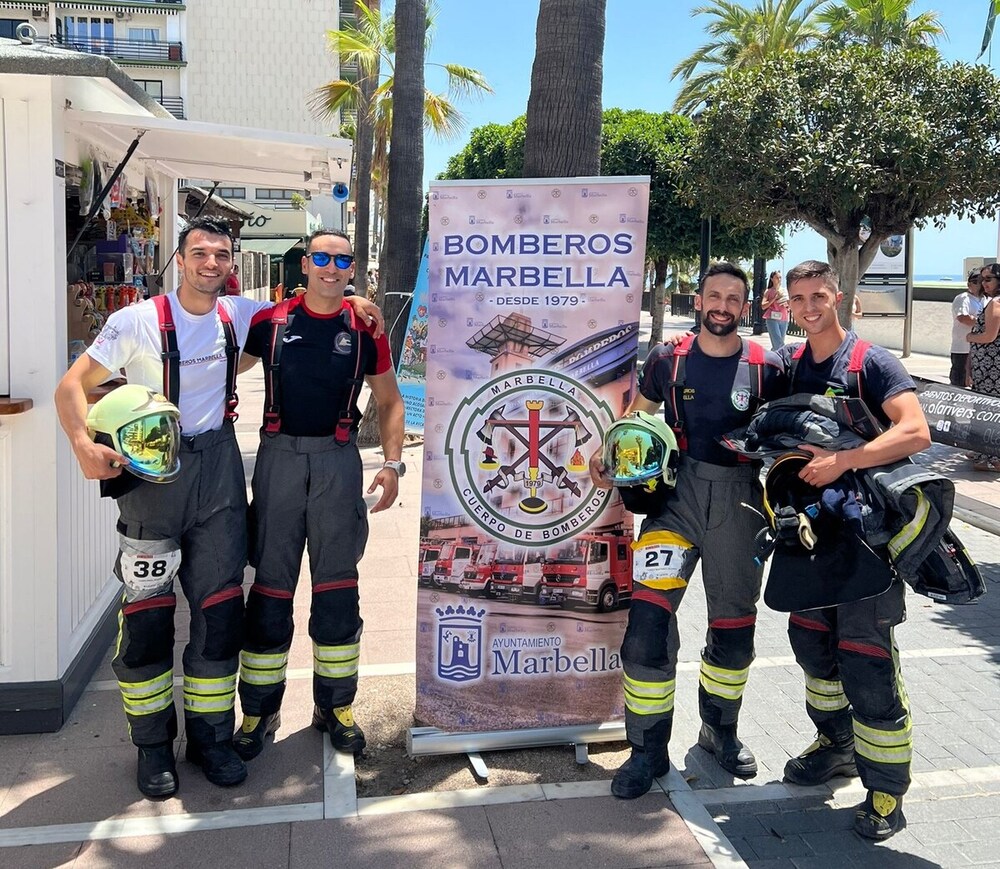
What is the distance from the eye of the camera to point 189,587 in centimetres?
375

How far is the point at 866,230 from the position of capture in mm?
15227

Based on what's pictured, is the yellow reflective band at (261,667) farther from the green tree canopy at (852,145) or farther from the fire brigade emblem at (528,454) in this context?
Result: the green tree canopy at (852,145)

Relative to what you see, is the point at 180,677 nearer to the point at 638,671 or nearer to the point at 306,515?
the point at 306,515

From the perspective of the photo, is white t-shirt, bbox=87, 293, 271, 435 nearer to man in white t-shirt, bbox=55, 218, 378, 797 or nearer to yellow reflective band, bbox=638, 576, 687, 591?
man in white t-shirt, bbox=55, 218, 378, 797

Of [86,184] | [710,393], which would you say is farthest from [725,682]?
[86,184]

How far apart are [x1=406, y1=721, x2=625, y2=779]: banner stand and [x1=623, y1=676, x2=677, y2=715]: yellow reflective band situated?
376 millimetres

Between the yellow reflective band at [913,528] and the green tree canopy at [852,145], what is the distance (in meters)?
11.2

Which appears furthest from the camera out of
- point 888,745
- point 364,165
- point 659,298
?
point 659,298

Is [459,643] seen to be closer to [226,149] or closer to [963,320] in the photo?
[226,149]

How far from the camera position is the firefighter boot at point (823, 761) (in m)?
3.91

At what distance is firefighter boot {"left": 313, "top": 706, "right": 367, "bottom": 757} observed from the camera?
400cm

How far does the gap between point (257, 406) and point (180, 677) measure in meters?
10.3

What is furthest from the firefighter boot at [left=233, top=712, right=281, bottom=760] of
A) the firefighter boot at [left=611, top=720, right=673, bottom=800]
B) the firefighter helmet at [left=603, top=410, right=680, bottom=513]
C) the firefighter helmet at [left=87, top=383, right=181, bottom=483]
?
the firefighter helmet at [left=603, top=410, right=680, bottom=513]

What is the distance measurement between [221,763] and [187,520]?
0.96 m
